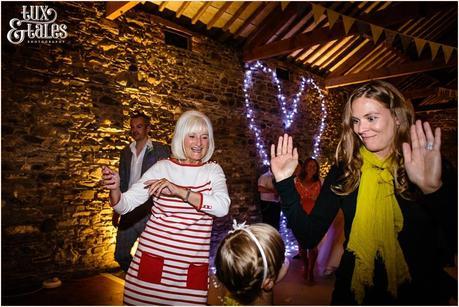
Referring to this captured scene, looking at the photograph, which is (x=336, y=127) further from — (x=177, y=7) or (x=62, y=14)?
(x=62, y=14)

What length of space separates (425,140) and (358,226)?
481 mm

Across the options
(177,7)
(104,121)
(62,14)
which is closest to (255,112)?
(177,7)

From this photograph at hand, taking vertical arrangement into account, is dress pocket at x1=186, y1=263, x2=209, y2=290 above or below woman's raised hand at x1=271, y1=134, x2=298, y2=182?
below

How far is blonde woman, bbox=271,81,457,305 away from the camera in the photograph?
123 centimetres

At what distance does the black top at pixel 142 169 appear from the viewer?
Result: 3.42m

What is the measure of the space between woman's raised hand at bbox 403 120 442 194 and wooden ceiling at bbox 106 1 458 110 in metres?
2.29

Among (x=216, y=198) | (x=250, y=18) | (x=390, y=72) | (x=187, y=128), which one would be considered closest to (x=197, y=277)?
(x=216, y=198)

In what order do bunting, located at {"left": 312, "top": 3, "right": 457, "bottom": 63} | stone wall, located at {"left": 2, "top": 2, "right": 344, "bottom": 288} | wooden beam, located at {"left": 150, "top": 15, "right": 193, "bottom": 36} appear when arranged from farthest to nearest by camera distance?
→ wooden beam, located at {"left": 150, "top": 15, "right": 193, "bottom": 36} < stone wall, located at {"left": 2, "top": 2, "right": 344, "bottom": 288} < bunting, located at {"left": 312, "top": 3, "right": 457, "bottom": 63}

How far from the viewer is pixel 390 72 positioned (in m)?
7.20

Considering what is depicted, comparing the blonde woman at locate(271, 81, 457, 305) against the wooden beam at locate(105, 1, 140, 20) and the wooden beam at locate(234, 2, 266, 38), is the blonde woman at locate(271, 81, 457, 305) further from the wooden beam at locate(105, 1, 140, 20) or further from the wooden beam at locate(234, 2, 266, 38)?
the wooden beam at locate(234, 2, 266, 38)

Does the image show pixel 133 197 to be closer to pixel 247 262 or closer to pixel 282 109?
pixel 247 262

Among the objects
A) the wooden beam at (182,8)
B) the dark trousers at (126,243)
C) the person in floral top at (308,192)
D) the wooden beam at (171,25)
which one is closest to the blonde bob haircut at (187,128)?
the dark trousers at (126,243)

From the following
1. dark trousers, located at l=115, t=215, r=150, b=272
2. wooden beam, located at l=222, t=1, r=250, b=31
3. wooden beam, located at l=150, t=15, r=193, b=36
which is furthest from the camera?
wooden beam, located at l=222, t=1, r=250, b=31

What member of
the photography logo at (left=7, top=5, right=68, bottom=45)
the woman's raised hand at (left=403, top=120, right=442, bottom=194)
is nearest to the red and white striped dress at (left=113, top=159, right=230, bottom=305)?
the woman's raised hand at (left=403, top=120, right=442, bottom=194)
